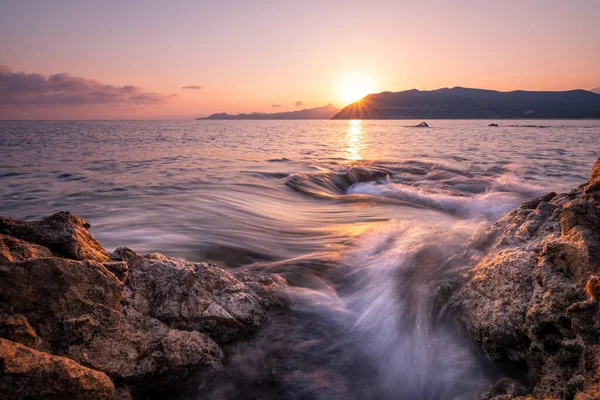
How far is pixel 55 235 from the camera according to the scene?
264cm

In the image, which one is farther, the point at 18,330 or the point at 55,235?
the point at 55,235

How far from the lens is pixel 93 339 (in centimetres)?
231

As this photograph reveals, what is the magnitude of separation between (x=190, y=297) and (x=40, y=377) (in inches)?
50.1

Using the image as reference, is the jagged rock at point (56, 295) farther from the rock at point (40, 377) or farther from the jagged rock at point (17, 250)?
the rock at point (40, 377)

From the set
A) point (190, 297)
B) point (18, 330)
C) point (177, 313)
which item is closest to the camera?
point (18, 330)

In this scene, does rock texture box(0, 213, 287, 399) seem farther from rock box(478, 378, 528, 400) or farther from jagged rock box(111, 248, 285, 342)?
rock box(478, 378, 528, 400)

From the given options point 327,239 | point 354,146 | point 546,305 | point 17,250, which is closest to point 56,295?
point 17,250

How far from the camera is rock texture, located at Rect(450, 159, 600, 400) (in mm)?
2074

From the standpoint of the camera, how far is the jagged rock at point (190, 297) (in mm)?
2869

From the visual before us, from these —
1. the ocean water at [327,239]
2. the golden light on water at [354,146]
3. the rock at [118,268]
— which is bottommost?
the ocean water at [327,239]

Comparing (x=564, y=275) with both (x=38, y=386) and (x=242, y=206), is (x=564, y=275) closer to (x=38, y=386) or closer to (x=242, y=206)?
(x=38, y=386)

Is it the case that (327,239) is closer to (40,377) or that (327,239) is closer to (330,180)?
(40,377)

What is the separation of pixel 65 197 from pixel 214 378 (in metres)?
9.66

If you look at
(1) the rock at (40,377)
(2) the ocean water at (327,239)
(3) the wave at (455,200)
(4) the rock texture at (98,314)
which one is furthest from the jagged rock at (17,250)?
(3) the wave at (455,200)
